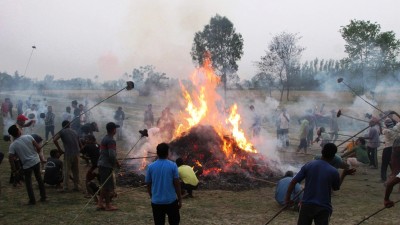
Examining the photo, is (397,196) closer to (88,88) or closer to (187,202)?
(187,202)

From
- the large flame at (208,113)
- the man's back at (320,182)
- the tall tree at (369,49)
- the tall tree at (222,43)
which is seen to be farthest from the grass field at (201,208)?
the tall tree at (222,43)

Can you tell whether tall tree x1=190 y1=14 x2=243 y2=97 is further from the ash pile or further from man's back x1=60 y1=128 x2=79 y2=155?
man's back x1=60 y1=128 x2=79 y2=155

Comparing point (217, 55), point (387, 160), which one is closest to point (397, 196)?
point (387, 160)

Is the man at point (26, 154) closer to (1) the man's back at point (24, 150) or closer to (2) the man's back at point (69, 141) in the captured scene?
(1) the man's back at point (24, 150)

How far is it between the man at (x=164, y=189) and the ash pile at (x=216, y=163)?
15.8 ft

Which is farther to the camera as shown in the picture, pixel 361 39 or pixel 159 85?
pixel 159 85

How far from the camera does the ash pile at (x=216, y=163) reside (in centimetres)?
1069

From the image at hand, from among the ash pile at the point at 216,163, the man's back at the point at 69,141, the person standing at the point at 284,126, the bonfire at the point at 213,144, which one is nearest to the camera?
the man's back at the point at 69,141

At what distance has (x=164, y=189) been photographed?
216 inches

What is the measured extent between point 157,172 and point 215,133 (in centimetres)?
690

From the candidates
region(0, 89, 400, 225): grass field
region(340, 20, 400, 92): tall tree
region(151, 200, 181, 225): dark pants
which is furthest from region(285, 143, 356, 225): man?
region(340, 20, 400, 92): tall tree

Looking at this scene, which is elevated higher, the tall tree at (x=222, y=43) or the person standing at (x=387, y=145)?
the tall tree at (x=222, y=43)

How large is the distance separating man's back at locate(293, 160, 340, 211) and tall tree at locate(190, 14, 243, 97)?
103ft

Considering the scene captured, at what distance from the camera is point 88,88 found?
57000 mm
